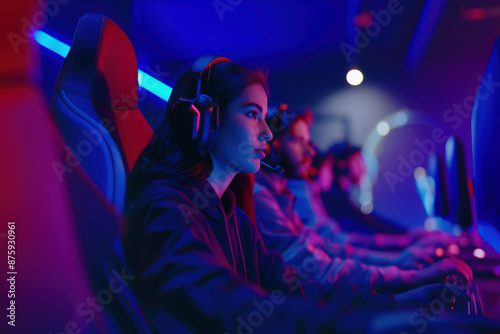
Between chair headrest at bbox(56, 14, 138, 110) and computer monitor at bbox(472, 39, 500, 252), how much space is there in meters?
1.01

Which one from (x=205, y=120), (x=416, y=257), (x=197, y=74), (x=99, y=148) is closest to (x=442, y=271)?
(x=416, y=257)

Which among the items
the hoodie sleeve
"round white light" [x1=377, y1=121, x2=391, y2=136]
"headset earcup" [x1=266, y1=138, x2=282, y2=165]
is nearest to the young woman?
the hoodie sleeve

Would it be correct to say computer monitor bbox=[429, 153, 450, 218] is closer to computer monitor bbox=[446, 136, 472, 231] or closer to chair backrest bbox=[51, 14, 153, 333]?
computer monitor bbox=[446, 136, 472, 231]

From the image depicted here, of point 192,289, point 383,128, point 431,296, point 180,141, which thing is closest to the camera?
point 192,289

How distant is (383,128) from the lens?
1.29 metres

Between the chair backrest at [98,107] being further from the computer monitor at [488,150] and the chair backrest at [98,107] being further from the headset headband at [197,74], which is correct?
the computer monitor at [488,150]

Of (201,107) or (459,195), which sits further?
(459,195)

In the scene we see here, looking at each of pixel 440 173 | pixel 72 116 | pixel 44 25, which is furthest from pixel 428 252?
pixel 44 25

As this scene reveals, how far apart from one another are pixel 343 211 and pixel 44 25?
1.06 meters

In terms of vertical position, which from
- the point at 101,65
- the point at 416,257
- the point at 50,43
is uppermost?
the point at 50,43

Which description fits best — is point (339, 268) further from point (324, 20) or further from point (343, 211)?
point (324, 20)

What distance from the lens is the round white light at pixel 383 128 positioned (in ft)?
4.21

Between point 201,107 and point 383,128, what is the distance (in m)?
0.55

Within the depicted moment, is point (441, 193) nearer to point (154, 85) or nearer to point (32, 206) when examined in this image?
point (154, 85)
